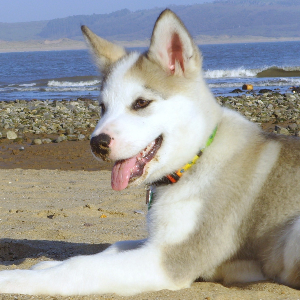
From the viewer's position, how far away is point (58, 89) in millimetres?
28641

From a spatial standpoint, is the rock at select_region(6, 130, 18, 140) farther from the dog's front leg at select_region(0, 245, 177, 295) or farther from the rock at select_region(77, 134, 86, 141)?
the dog's front leg at select_region(0, 245, 177, 295)

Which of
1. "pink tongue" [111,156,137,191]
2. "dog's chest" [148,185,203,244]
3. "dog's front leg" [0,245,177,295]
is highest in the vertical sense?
"pink tongue" [111,156,137,191]

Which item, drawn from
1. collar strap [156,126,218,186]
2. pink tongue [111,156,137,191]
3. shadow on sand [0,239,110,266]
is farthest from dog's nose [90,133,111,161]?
shadow on sand [0,239,110,266]

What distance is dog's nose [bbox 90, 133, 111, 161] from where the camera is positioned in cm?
306

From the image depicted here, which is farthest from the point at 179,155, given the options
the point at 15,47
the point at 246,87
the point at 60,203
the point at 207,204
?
the point at 15,47

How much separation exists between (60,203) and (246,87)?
19.9 metres

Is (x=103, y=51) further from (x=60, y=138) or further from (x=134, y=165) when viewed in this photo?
(x=60, y=138)

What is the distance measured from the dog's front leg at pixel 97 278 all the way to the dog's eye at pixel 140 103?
39.0 inches

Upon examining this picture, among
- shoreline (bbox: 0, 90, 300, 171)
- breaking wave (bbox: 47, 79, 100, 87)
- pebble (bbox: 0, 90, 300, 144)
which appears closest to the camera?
shoreline (bbox: 0, 90, 300, 171)

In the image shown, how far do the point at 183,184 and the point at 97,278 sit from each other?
2.85 ft

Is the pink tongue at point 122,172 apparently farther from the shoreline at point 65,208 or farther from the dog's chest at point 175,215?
the shoreline at point 65,208

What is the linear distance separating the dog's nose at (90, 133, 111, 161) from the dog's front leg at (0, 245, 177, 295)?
68 cm

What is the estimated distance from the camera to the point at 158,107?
128 inches

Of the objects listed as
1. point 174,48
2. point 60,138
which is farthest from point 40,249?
point 60,138
